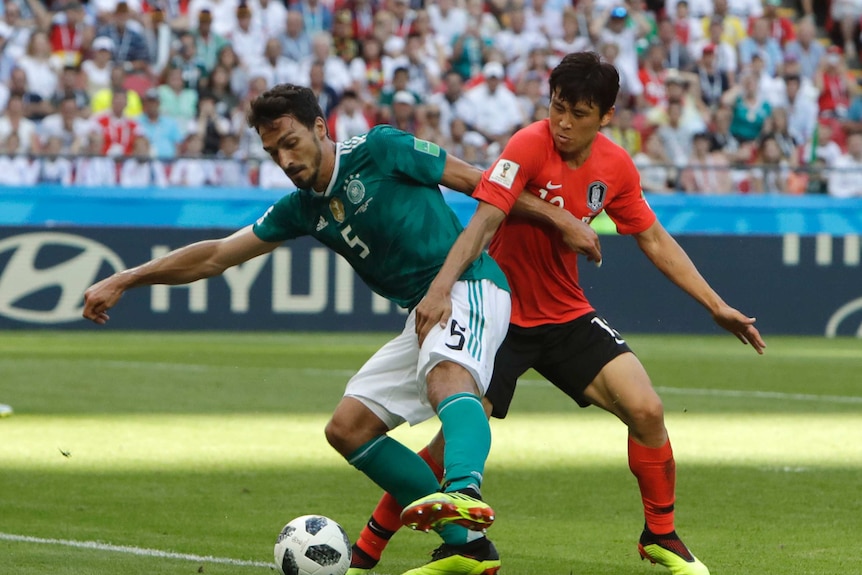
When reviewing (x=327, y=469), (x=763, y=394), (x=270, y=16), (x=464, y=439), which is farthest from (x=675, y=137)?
(x=464, y=439)

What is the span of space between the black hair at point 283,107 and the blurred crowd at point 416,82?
12515 mm

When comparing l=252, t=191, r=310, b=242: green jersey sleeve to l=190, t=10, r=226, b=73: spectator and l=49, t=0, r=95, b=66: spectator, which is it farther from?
l=49, t=0, r=95, b=66: spectator

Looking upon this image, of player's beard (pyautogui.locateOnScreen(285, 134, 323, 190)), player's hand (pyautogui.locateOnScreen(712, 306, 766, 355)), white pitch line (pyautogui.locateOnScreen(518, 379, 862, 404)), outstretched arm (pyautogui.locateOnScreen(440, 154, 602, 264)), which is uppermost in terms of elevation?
player's beard (pyautogui.locateOnScreen(285, 134, 323, 190))

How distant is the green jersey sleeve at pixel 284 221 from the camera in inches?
221

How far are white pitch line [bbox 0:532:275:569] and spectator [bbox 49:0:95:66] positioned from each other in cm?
1435

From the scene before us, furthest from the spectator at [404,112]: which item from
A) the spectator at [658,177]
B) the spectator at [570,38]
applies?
the spectator at [570,38]

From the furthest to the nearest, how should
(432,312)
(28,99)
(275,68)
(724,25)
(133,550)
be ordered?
(724,25), (275,68), (28,99), (133,550), (432,312)

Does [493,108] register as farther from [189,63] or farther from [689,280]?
[689,280]

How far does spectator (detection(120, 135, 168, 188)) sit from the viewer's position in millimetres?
17594

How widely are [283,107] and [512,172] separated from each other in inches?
35.7

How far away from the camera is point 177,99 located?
19.3 m

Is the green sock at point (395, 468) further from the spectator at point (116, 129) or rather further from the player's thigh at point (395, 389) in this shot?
the spectator at point (116, 129)

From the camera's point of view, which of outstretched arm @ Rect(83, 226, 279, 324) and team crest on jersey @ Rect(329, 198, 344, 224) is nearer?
team crest on jersey @ Rect(329, 198, 344, 224)

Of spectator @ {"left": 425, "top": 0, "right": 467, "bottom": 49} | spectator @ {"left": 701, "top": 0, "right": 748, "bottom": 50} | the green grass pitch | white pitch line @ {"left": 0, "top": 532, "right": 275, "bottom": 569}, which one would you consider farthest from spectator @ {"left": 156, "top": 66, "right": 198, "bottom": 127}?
white pitch line @ {"left": 0, "top": 532, "right": 275, "bottom": 569}
